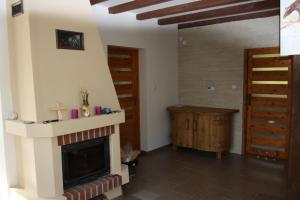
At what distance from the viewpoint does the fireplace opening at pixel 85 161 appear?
2.88 metres

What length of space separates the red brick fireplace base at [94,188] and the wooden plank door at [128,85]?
1.47 m

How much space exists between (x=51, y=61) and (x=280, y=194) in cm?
308

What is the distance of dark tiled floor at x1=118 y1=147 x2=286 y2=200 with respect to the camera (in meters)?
3.26

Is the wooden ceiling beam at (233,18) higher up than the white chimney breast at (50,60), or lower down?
higher up

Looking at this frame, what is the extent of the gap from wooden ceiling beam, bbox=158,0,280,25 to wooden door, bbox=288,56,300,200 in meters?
2.46

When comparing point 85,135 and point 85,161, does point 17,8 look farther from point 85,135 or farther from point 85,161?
point 85,161

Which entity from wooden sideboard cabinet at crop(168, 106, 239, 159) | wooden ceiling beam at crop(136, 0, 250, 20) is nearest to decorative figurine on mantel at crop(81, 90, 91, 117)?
wooden ceiling beam at crop(136, 0, 250, 20)

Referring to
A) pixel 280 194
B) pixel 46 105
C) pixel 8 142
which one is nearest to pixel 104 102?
pixel 46 105

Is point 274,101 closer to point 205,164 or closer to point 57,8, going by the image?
point 205,164

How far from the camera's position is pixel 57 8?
2754mm

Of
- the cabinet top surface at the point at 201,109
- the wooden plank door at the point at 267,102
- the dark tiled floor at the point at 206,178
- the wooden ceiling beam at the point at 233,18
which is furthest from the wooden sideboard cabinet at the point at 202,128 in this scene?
the wooden ceiling beam at the point at 233,18

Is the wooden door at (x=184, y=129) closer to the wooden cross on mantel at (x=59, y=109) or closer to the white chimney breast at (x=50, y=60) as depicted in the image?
the white chimney breast at (x=50, y=60)

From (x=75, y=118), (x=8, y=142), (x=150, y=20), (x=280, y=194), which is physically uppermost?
(x=150, y=20)

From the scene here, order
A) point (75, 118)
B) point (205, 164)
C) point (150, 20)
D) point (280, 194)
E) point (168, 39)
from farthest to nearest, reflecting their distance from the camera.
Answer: point (168, 39) < point (150, 20) < point (205, 164) < point (280, 194) < point (75, 118)
